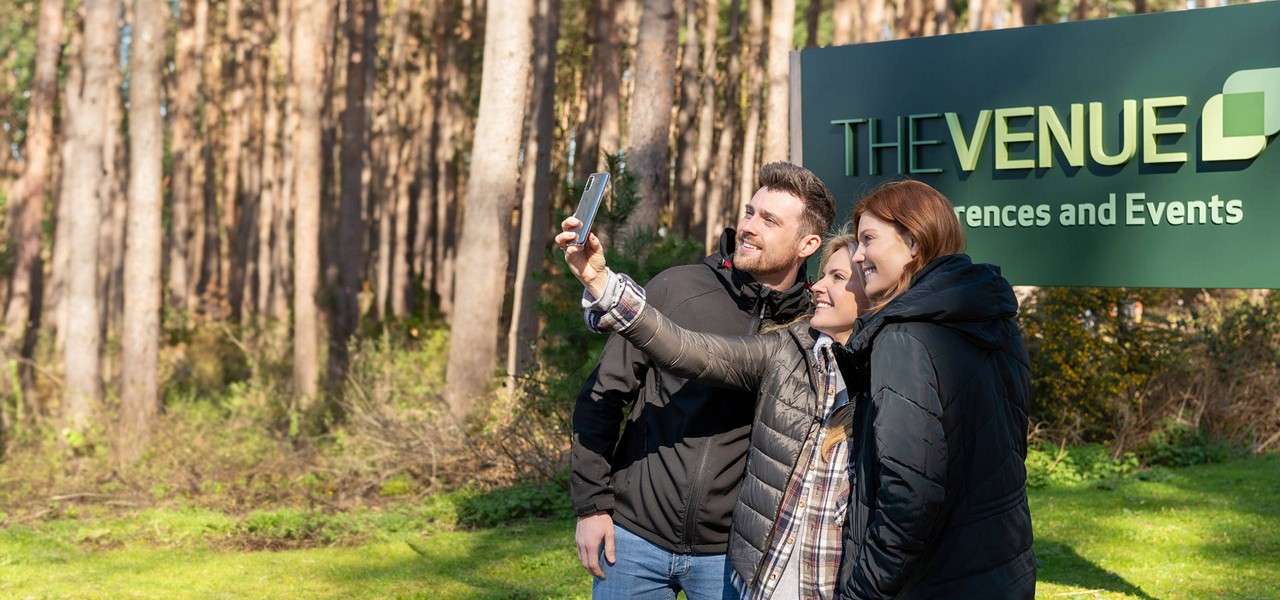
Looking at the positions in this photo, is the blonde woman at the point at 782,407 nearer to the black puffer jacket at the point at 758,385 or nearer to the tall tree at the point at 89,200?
the black puffer jacket at the point at 758,385

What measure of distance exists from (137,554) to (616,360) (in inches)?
312

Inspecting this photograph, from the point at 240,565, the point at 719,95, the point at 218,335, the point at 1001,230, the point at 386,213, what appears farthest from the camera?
the point at 719,95

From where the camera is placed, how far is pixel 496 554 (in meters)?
9.92

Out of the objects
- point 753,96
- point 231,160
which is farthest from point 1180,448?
point 231,160

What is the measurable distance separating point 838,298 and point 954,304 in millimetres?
456

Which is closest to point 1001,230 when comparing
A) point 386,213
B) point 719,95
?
point 386,213

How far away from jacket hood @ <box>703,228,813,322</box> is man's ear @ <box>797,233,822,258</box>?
0.10 m

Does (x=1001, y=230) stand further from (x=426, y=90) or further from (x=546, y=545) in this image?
(x=426, y=90)

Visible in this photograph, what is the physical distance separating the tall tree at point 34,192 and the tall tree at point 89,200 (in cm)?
353

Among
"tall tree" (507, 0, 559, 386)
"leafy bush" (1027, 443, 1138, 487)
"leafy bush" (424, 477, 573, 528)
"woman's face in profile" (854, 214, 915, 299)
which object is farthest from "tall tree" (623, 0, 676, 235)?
"woman's face in profile" (854, 214, 915, 299)

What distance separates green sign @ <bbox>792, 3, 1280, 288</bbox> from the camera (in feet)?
21.7

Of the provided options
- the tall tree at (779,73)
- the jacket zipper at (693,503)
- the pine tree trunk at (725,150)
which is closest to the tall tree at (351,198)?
the tall tree at (779,73)

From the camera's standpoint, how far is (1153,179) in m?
6.89

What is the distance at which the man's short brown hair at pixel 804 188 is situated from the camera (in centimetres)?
364
